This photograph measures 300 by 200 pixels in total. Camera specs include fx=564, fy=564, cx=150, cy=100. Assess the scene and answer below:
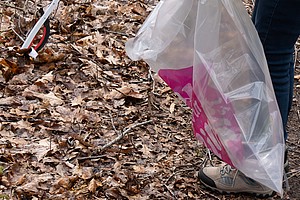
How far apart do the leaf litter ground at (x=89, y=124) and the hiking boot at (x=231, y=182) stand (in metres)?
0.05

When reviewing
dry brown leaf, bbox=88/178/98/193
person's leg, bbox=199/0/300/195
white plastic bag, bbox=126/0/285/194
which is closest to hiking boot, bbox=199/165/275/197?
person's leg, bbox=199/0/300/195

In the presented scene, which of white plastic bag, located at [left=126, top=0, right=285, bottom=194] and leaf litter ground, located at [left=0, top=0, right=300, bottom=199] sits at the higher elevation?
white plastic bag, located at [left=126, top=0, right=285, bottom=194]

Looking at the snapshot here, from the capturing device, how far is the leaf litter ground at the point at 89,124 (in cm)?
264

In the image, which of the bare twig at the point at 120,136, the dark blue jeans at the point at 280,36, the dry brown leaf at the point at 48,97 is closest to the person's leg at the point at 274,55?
the dark blue jeans at the point at 280,36

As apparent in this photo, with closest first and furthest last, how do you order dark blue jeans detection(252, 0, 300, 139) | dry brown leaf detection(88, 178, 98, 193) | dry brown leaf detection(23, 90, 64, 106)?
dark blue jeans detection(252, 0, 300, 139) → dry brown leaf detection(88, 178, 98, 193) → dry brown leaf detection(23, 90, 64, 106)

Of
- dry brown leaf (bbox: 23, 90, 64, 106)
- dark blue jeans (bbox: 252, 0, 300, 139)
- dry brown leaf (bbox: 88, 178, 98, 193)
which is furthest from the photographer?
dry brown leaf (bbox: 23, 90, 64, 106)

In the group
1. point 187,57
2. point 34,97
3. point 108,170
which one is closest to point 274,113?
point 187,57

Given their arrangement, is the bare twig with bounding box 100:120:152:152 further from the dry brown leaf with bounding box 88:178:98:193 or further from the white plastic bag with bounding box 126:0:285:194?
the white plastic bag with bounding box 126:0:285:194

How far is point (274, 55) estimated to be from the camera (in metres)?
2.38

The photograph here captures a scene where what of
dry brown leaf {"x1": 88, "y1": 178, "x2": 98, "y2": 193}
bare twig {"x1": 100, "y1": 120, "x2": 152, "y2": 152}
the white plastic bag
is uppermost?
the white plastic bag

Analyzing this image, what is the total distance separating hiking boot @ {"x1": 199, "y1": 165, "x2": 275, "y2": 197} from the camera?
8.61ft

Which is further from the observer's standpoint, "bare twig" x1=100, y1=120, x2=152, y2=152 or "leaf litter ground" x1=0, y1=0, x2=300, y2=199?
"bare twig" x1=100, y1=120, x2=152, y2=152

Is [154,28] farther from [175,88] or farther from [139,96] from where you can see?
[139,96]

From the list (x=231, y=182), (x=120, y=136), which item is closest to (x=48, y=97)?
(x=120, y=136)
